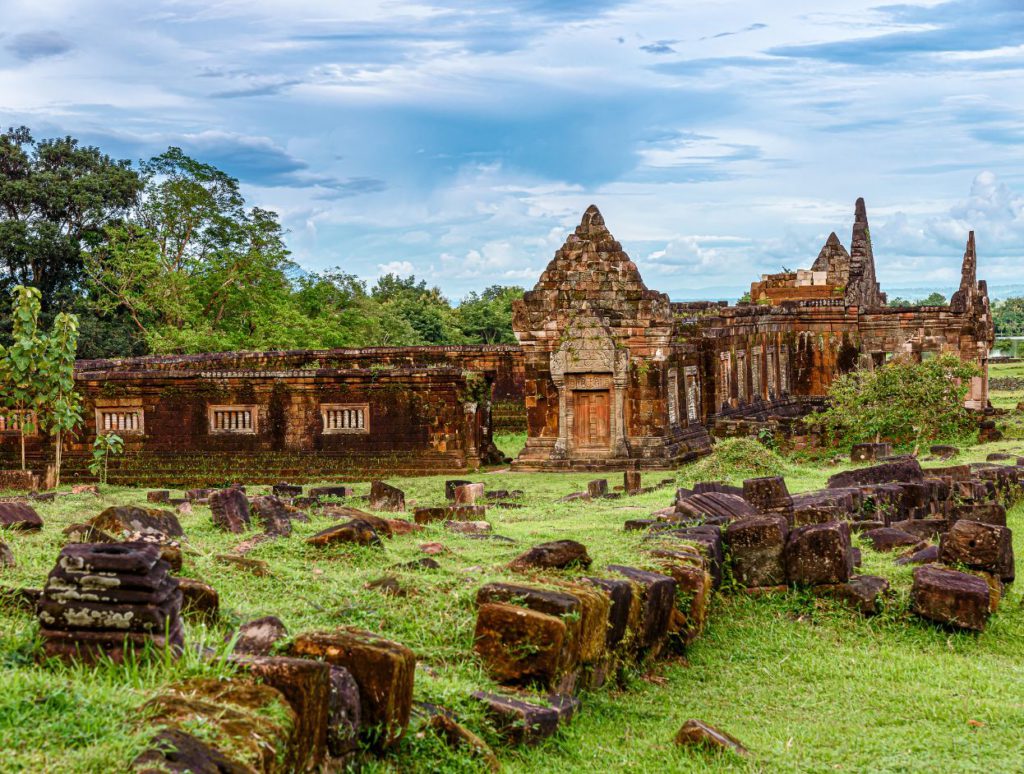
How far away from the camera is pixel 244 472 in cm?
2003

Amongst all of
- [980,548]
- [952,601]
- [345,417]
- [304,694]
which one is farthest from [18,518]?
[345,417]

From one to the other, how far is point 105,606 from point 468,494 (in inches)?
373

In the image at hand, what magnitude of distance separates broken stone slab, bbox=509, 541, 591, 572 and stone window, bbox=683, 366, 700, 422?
1500 cm

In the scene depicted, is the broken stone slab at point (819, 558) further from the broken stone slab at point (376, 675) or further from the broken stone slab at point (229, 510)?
the broken stone slab at point (376, 675)

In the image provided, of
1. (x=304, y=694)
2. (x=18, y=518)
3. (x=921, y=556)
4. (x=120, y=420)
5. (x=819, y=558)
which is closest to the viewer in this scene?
(x=304, y=694)

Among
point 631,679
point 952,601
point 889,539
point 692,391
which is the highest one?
point 692,391

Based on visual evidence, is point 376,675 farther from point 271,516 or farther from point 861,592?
point 861,592

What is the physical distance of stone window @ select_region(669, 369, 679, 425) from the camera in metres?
20.2

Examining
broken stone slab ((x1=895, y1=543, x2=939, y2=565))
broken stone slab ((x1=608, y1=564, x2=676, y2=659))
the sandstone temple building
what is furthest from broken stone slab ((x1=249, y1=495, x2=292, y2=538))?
the sandstone temple building

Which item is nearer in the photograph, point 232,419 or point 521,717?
point 521,717

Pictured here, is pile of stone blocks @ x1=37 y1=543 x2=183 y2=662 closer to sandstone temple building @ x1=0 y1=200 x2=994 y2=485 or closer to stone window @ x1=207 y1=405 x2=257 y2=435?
sandstone temple building @ x1=0 y1=200 x2=994 y2=485

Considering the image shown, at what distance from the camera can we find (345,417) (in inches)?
787

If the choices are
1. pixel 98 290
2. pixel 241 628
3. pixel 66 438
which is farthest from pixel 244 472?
pixel 98 290

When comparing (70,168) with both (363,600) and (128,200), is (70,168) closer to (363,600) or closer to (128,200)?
(128,200)
